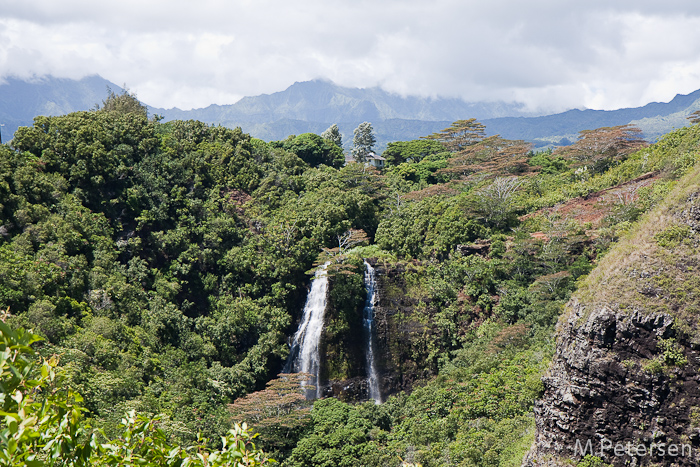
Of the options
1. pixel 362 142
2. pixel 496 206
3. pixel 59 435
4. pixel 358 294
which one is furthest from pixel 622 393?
pixel 362 142

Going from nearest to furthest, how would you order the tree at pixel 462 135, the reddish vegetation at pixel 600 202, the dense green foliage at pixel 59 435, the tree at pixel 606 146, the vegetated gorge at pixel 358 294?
1. the dense green foliage at pixel 59 435
2. the vegetated gorge at pixel 358 294
3. the reddish vegetation at pixel 600 202
4. the tree at pixel 606 146
5. the tree at pixel 462 135

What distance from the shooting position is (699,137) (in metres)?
22.8

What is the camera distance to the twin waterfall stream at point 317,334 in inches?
861

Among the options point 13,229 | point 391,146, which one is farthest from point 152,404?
point 391,146

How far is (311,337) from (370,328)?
298cm

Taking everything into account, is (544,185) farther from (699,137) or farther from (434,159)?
(434,159)

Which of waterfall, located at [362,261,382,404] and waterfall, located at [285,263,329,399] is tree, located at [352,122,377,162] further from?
waterfall, located at [285,263,329,399]

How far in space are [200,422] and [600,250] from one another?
17.7 metres

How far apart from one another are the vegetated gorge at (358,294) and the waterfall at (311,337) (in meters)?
0.12

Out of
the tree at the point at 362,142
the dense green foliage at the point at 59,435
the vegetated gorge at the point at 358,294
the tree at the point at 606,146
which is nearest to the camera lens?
the dense green foliage at the point at 59,435

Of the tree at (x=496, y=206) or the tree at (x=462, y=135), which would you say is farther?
the tree at (x=462, y=135)

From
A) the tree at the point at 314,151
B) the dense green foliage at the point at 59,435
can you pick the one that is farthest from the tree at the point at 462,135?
the dense green foliage at the point at 59,435

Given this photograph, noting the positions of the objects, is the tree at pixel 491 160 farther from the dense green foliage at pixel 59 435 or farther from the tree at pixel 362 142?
the dense green foliage at pixel 59 435

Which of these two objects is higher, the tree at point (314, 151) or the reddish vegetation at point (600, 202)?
the tree at point (314, 151)
